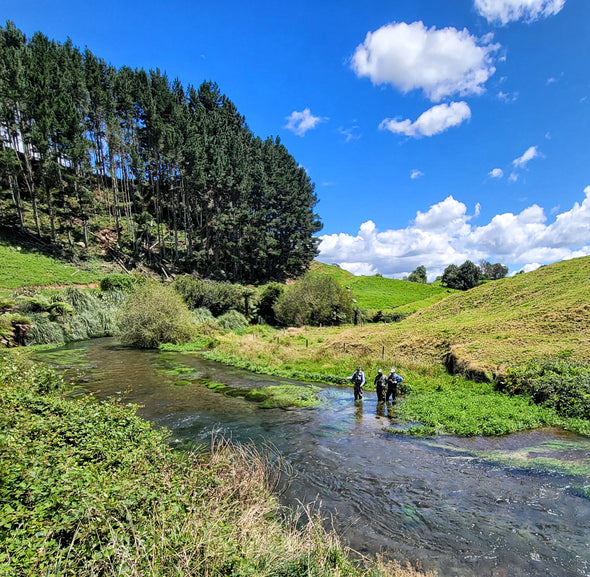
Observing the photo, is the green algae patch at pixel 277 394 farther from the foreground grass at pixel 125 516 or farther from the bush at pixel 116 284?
the bush at pixel 116 284

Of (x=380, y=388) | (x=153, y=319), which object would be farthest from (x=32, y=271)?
(x=380, y=388)

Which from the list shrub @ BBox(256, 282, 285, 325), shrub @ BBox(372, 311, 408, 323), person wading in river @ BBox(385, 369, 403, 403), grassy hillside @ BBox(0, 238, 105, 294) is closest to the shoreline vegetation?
grassy hillside @ BBox(0, 238, 105, 294)

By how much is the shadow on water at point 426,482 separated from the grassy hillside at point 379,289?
69463 mm

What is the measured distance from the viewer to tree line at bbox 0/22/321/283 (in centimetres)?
6512

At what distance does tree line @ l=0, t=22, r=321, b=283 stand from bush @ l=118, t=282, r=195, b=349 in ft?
102

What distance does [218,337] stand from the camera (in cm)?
4512

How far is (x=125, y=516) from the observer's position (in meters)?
6.60

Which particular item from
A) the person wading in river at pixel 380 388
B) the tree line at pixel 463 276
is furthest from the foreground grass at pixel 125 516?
the tree line at pixel 463 276

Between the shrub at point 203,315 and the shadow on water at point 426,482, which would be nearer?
the shadow on water at point 426,482

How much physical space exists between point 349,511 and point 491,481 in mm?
5768

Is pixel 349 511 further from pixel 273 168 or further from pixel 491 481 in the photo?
pixel 273 168

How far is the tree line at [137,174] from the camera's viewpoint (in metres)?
65.1

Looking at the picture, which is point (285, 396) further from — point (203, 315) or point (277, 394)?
point (203, 315)

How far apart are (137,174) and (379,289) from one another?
75.8 meters
